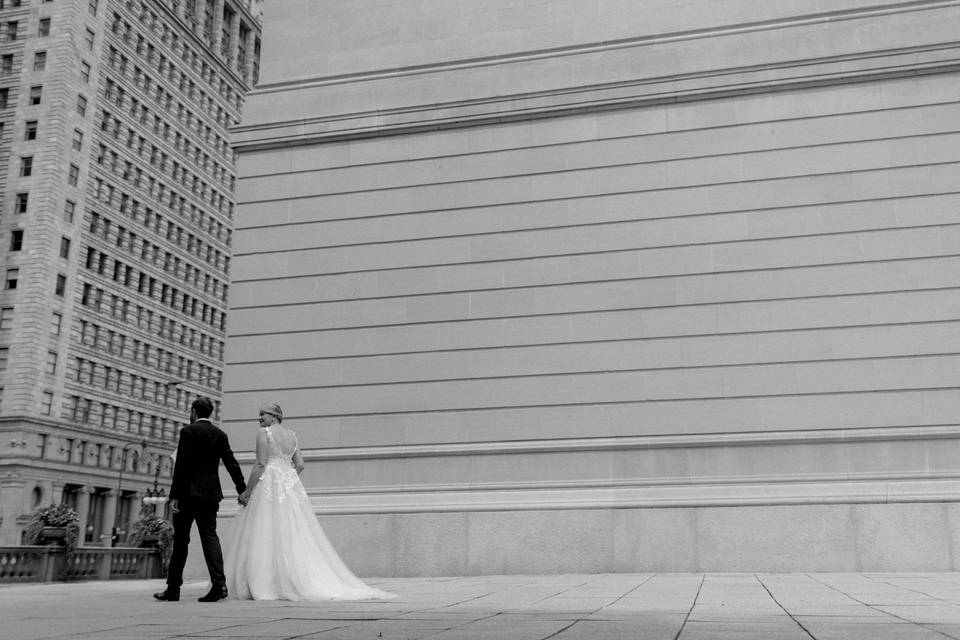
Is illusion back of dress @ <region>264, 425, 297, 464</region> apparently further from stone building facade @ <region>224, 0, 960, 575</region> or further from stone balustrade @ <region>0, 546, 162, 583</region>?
stone balustrade @ <region>0, 546, 162, 583</region>

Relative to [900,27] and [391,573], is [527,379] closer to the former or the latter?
[391,573]

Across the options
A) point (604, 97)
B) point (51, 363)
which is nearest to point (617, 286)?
point (604, 97)

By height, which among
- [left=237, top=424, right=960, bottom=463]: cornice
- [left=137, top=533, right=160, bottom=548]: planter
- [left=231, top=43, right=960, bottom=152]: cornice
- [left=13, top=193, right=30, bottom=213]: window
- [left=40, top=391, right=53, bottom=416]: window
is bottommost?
[left=137, top=533, right=160, bottom=548]: planter

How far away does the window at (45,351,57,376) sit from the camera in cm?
8212

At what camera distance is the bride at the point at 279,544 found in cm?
1109

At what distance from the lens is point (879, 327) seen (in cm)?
1642

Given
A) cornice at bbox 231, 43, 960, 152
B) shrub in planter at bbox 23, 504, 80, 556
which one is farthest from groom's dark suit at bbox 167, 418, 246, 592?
shrub in planter at bbox 23, 504, 80, 556

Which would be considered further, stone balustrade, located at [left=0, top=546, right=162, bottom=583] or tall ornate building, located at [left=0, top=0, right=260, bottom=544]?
tall ornate building, located at [left=0, top=0, right=260, bottom=544]

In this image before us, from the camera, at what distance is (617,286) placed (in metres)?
17.7

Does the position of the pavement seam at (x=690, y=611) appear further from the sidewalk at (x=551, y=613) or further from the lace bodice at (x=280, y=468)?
the lace bodice at (x=280, y=468)

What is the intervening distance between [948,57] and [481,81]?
27.8ft

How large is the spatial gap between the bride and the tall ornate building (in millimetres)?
61823

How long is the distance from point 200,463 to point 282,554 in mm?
1442

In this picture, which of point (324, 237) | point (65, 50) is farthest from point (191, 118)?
point (324, 237)
